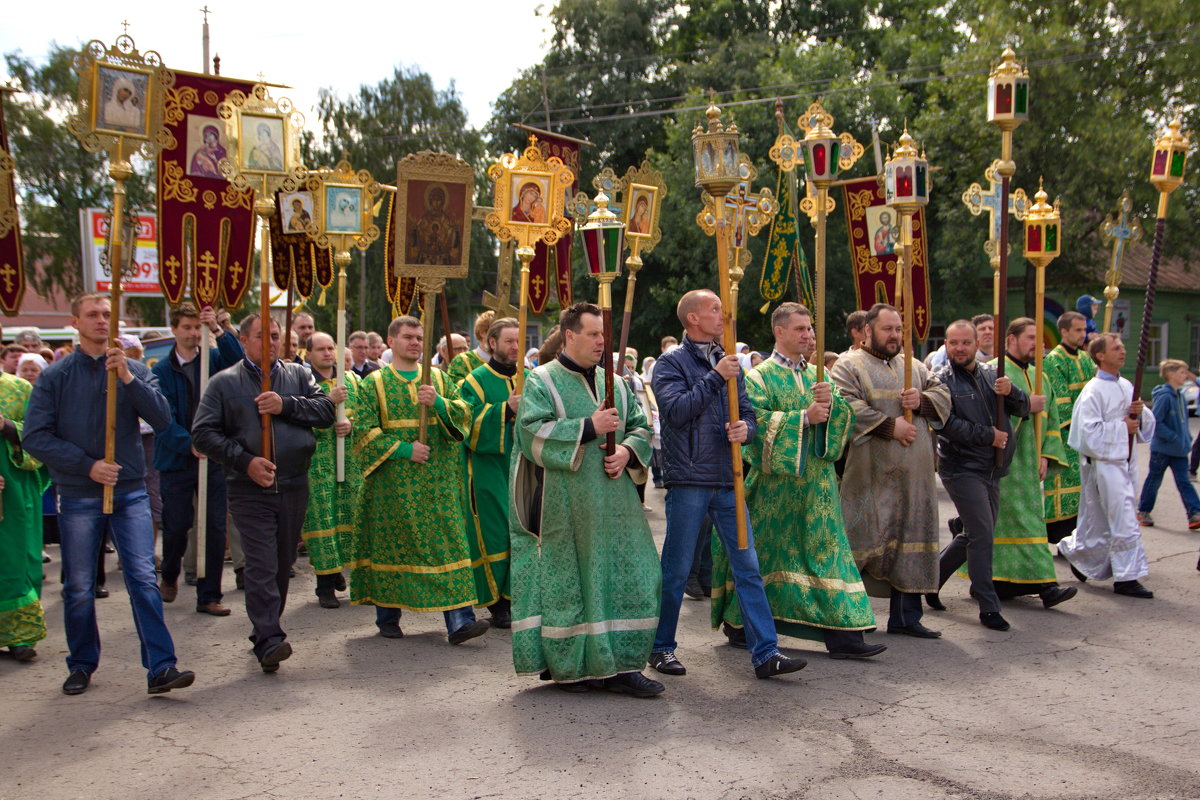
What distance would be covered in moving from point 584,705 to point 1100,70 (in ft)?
86.4

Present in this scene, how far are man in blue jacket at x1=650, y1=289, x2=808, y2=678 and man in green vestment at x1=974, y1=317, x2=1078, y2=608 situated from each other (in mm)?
2442

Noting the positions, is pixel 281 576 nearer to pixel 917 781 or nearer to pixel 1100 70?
pixel 917 781

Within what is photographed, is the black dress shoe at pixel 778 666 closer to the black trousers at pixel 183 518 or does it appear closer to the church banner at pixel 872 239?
the black trousers at pixel 183 518

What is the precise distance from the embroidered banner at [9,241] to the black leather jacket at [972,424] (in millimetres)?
5763

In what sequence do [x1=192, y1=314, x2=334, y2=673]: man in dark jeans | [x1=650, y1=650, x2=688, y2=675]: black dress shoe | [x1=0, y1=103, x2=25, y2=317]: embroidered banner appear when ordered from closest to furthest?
1. [x1=650, y1=650, x2=688, y2=675]: black dress shoe
2. [x1=192, y1=314, x2=334, y2=673]: man in dark jeans
3. [x1=0, y1=103, x2=25, y2=317]: embroidered banner

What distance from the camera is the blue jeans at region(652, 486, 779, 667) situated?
6340mm

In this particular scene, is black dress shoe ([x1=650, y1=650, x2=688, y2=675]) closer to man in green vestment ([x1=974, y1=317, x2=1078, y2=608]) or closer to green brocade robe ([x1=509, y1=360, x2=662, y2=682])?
green brocade robe ([x1=509, y1=360, x2=662, y2=682])

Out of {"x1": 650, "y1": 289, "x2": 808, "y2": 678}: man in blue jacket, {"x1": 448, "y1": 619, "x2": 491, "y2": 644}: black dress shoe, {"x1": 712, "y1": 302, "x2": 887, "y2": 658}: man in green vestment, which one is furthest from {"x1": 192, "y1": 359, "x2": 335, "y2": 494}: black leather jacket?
{"x1": 712, "y1": 302, "x2": 887, "y2": 658}: man in green vestment

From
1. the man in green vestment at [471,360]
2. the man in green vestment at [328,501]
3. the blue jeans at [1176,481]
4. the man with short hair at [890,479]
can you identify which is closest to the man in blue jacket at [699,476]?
the man with short hair at [890,479]

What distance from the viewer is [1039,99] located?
91.6ft

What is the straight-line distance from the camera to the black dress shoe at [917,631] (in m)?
7.39

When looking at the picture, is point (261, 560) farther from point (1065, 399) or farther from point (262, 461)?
point (1065, 399)

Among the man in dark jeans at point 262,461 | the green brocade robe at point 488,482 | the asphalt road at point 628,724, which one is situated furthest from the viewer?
the green brocade robe at point 488,482

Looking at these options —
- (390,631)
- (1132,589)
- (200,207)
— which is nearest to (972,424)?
(1132,589)
